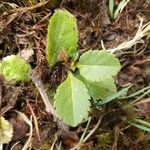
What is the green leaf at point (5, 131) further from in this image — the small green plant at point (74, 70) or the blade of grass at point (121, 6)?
the blade of grass at point (121, 6)

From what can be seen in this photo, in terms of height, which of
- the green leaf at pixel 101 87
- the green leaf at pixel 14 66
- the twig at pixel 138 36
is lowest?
the green leaf at pixel 101 87

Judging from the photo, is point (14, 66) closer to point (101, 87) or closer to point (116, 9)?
point (101, 87)

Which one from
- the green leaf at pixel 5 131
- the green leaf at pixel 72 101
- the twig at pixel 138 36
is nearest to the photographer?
the green leaf at pixel 72 101

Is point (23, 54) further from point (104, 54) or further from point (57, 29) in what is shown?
point (104, 54)

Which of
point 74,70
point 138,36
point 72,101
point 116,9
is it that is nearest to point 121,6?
point 116,9

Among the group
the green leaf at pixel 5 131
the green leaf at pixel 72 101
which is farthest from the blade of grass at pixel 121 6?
the green leaf at pixel 5 131

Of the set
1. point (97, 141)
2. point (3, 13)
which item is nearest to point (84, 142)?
point (97, 141)
